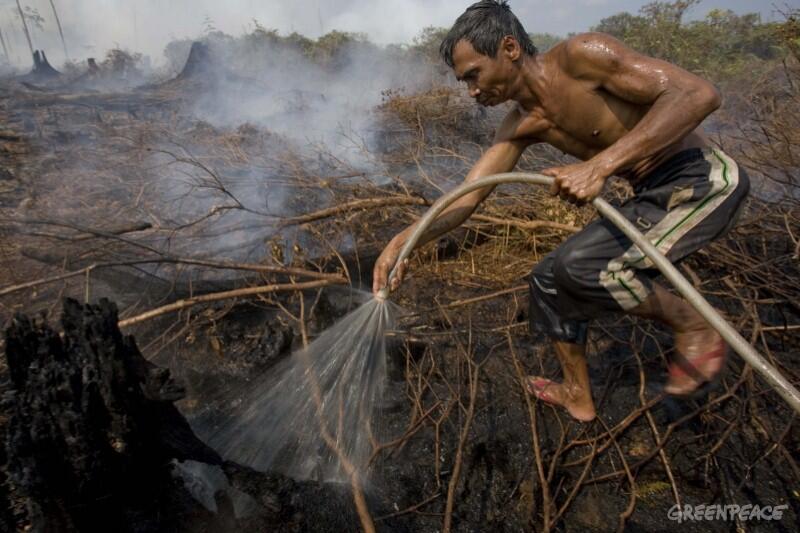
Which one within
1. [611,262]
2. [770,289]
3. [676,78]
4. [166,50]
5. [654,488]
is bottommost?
[654,488]

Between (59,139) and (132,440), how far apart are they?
8.71 m

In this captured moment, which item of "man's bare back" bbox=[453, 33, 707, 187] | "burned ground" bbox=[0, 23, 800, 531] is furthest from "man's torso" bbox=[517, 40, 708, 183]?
"burned ground" bbox=[0, 23, 800, 531]

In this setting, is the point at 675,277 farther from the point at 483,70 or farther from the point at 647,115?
the point at 483,70

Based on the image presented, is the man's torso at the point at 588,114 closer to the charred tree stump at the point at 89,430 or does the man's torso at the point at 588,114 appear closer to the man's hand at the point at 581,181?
the man's hand at the point at 581,181

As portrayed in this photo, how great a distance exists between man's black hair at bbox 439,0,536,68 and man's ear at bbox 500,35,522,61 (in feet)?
0.06

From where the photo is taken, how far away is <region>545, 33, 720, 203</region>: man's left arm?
1810 millimetres

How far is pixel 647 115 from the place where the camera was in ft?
6.16

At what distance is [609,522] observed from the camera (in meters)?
2.15

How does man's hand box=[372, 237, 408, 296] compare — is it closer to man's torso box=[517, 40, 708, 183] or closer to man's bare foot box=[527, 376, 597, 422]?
man's torso box=[517, 40, 708, 183]

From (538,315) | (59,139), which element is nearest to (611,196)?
(538,315)

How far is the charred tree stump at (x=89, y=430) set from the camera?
5.36 ft

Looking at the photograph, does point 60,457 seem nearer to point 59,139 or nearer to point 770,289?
point 770,289

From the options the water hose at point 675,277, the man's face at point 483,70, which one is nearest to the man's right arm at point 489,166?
the man's face at point 483,70

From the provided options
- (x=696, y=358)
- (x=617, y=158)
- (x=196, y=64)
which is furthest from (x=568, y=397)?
(x=196, y=64)
